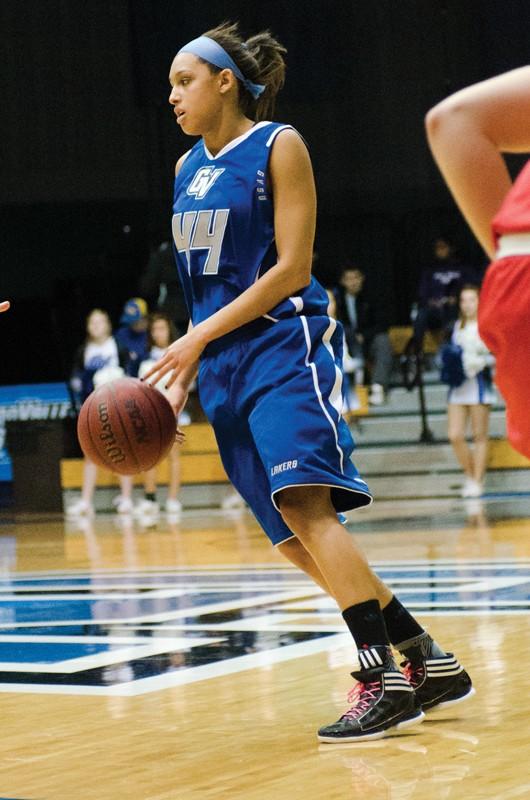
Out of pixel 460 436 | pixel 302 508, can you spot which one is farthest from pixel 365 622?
pixel 460 436

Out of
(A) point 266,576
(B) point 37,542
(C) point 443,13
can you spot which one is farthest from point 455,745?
(C) point 443,13

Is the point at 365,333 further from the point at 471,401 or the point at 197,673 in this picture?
the point at 197,673

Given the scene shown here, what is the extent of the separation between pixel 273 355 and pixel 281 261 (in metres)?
0.22

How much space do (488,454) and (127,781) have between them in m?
9.98

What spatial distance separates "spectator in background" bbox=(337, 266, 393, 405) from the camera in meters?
14.8

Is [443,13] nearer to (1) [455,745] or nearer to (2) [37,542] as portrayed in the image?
(2) [37,542]

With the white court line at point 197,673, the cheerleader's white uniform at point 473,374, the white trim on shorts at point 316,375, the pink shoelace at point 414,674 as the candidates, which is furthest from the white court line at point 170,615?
the cheerleader's white uniform at point 473,374

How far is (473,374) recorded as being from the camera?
38.8 ft

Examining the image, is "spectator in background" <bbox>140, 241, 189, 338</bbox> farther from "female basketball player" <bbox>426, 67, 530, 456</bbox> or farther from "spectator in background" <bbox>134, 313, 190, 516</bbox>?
"female basketball player" <bbox>426, 67, 530, 456</bbox>

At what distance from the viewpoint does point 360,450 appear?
13844 mm

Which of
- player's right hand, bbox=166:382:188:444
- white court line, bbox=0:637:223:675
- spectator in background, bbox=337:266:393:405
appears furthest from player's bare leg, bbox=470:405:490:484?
player's right hand, bbox=166:382:188:444

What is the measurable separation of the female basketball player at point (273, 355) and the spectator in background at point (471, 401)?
26.9 feet

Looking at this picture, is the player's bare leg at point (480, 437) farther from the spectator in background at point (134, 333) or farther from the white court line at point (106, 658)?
the white court line at point (106, 658)

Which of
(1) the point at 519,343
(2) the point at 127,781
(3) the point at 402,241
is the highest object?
(1) the point at 519,343
